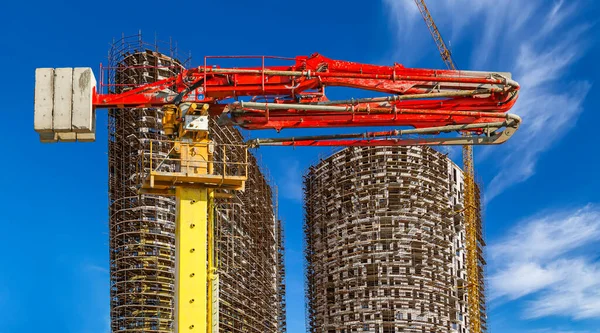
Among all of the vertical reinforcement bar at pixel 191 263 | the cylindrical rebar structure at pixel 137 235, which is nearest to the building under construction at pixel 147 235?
the cylindrical rebar structure at pixel 137 235

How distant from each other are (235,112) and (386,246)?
155ft

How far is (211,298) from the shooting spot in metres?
29.0

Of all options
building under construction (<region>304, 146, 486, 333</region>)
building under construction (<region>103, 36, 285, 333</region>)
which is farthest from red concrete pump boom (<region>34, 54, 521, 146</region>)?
building under construction (<region>304, 146, 486, 333</region>)

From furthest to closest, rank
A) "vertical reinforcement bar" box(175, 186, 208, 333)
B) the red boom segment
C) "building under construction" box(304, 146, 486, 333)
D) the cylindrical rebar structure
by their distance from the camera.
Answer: "building under construction" box(304, 146, 486, 333) → the cylindrical rebar structure → the red boom segment → "vertical reinforcement bar" box(175, 186, 208, 333)

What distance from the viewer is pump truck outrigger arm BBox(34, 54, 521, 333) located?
28.9 metres

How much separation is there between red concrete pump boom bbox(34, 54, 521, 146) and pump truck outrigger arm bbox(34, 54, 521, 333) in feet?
0.12

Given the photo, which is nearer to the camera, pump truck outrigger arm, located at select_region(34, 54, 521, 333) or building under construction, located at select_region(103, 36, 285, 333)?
pump truck outrigger arm, located at select_region(34, 54, 521, 333)

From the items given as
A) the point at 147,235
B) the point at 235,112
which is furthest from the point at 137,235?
the point at 235,112

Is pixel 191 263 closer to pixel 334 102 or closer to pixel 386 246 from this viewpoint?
pixel 334 102

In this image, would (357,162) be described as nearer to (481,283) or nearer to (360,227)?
(360,227)

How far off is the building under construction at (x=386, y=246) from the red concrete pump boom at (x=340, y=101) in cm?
4261

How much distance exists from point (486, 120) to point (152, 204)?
27882 millimetres

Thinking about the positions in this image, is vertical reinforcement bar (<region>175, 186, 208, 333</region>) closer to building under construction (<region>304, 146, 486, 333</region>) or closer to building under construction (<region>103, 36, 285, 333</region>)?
building under construction (<region>103, 36, 285, 333</region>)

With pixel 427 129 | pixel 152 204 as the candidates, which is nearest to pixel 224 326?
pixel 152 204
